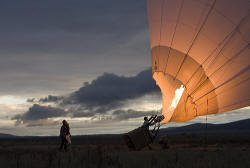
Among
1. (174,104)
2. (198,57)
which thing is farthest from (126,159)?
(198,57)

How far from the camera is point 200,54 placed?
44.3ft

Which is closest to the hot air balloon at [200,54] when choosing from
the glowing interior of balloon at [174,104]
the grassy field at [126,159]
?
the glowing interior of balloon at [174,104]

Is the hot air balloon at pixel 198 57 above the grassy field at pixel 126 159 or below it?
above

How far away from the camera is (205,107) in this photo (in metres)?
14.3

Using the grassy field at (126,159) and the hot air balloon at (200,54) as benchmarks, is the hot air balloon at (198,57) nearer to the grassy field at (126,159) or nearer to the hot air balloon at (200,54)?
the hot air balloon at (200,54)

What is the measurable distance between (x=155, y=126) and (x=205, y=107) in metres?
2.39

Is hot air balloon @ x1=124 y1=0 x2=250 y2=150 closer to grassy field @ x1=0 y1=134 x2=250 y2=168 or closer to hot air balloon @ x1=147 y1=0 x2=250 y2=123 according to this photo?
hot air balloon @ x1=147 y1=0 x2=250 y2=123

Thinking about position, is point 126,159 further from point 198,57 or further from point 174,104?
point 198,57

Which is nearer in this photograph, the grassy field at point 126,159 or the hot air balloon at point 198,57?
the grassy field at point 126,159

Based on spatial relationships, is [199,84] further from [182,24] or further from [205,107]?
[182,24]

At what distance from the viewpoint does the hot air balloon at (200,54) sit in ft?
39.9

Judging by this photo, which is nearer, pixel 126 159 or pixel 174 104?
pixel 126 159

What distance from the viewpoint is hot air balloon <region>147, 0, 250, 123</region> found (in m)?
12.2

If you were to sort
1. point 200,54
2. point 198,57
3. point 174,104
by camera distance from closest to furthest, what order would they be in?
1. point 200,54
2. point 198,57
3. point 174,104
